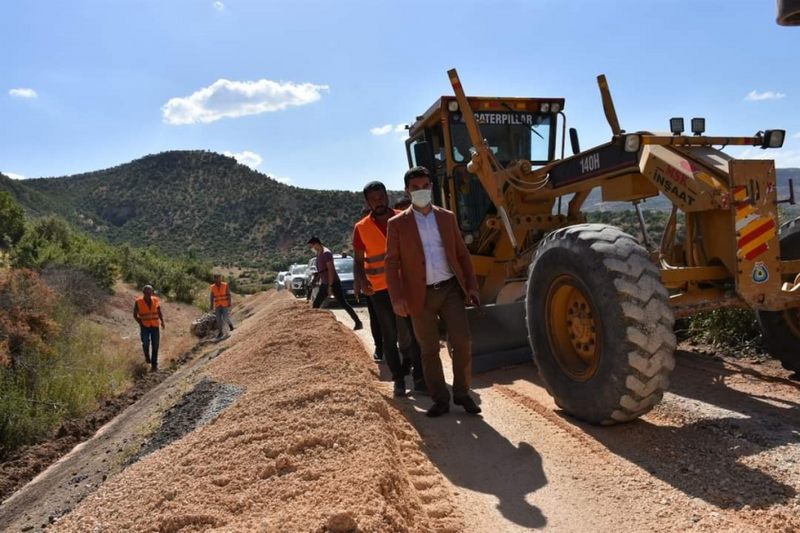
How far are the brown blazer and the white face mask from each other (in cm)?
10

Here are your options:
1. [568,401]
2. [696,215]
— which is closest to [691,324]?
[696,215]

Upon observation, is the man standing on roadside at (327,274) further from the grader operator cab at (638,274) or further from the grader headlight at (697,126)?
the grader headlight at (697,126)

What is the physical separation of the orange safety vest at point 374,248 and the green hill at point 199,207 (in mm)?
51989

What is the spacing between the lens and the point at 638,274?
4.39 m

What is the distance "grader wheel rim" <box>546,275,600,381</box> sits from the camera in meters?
4.89

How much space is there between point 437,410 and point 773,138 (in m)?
3.63

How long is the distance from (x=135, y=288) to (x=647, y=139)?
25437 millimetres

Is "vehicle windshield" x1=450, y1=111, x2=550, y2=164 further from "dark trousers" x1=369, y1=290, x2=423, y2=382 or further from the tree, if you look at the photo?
the tree

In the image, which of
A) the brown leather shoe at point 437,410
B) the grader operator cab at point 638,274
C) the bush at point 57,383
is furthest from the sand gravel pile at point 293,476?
the bush at point 57,383

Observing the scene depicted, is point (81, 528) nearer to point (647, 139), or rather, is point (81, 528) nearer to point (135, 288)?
point (647, 139)

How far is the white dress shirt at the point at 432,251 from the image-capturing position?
511 cm

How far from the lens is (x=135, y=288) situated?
2730 centimetres

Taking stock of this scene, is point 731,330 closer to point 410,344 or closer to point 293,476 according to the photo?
point 410,344

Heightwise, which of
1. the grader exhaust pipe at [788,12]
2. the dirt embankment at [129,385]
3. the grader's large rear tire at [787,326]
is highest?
the grader exhaust pipe at [788,12]
